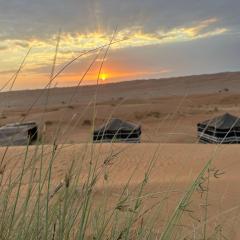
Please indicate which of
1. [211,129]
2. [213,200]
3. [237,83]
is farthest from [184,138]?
[237,83]

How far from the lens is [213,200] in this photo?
867 cm

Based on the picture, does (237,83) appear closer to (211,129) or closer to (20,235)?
(211,129)

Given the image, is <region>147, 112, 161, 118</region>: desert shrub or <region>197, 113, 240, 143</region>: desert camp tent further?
<region>147, 112, 161, 118</region>: desert shrub

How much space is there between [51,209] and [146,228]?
0.46m

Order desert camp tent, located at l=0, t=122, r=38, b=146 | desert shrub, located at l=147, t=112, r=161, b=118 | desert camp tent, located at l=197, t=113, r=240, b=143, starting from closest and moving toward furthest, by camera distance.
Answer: desert camp tent, located at l=0, t=122, r=38, b=146, desert camp tent, located at l=197, t=113, r=240, b=143, desert shrub, located at l=147, t=112, r=161, b=118

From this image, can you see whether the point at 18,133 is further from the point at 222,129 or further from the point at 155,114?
the point at 155,114

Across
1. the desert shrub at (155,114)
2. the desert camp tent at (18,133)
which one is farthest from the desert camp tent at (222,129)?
the desert shrub at (155,114)

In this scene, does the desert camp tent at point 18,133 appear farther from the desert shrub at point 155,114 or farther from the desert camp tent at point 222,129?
the desert shrub at point 155,114

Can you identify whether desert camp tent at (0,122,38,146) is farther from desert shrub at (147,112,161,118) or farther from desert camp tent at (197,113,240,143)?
desert shrub at (147,112,161,118)

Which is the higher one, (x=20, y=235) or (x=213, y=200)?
(x=20, y=235)

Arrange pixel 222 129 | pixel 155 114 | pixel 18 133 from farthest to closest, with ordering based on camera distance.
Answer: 1. pixel 155 114
2. pixel 222 129
3. pixel 18 133

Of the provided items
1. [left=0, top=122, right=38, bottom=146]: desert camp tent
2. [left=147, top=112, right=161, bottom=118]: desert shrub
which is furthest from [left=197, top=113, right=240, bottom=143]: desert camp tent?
[left=147, top=112, right=161, bottom=118]: desert shrub

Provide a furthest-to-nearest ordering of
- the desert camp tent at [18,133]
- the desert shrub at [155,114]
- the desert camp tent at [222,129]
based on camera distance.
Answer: the desert shrub at [155,114] < the desert camp tent at [222,129] < the desert camp tent at [18,133]

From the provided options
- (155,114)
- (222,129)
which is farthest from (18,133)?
(155,114)
